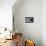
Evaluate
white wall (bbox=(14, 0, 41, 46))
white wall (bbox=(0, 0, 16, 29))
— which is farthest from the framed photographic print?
white wall (bbox=(0, 0, 16, 29))

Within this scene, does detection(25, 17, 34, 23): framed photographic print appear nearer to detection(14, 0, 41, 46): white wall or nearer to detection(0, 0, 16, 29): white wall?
detection(14, 0, 41, 46): white wall

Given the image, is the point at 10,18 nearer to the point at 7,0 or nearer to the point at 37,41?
the point at 7,0

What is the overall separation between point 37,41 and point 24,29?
793mm

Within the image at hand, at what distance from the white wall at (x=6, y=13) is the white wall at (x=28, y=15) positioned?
3.46 ft

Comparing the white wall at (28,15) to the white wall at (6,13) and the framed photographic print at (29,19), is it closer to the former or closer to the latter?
the framed photographic print at (29,19)

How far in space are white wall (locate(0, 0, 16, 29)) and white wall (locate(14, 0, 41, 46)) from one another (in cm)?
106

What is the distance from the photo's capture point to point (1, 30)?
3852 millimetres

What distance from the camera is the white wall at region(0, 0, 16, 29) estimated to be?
4.00 metres

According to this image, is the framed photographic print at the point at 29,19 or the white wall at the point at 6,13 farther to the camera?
the framed photographic print at the point at 29,19

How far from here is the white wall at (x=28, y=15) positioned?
16.7 feet

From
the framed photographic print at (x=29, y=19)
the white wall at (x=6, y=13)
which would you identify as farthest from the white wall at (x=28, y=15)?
the white wall at (x=6, y=13)

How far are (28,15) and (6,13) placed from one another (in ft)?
4.39

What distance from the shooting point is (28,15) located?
511cm

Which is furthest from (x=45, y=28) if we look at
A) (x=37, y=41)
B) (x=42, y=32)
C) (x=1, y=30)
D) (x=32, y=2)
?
(x=1, y=30)
